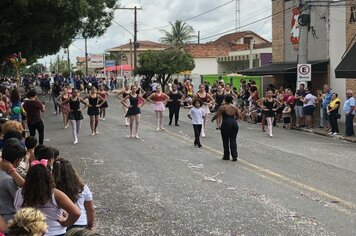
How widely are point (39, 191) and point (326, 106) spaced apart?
60.5 ft

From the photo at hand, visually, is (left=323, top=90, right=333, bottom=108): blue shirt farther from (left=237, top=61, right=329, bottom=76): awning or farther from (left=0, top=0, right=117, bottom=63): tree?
(left=0, top=0, right=117, bottom=63): tree

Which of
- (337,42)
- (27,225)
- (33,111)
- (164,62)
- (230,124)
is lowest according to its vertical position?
(230,124)

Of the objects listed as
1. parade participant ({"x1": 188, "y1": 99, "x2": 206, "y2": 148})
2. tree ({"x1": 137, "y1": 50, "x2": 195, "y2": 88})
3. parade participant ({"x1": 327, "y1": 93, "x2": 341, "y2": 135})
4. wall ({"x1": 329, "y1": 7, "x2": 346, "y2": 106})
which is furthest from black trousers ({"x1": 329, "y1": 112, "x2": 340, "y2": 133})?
tree ({"x1": 137, "y1": 50, "x2": 195, "y2": 88})

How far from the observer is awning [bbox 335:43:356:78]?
22234 millimetres

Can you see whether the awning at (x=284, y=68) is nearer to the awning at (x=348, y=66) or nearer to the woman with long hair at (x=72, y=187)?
the awning at (x=348, y=66)

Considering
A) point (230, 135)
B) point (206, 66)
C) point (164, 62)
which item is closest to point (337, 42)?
point (230, 135)

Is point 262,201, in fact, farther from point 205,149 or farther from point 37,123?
point 37,123

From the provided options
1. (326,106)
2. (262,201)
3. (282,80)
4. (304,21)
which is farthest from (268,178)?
(282,80)

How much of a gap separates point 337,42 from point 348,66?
11.4ft

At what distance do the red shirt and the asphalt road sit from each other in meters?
1.22

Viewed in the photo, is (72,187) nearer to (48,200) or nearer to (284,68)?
(48,200)

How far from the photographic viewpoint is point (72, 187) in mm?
5328

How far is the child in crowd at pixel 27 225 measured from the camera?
3443mm

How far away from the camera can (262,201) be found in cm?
902
